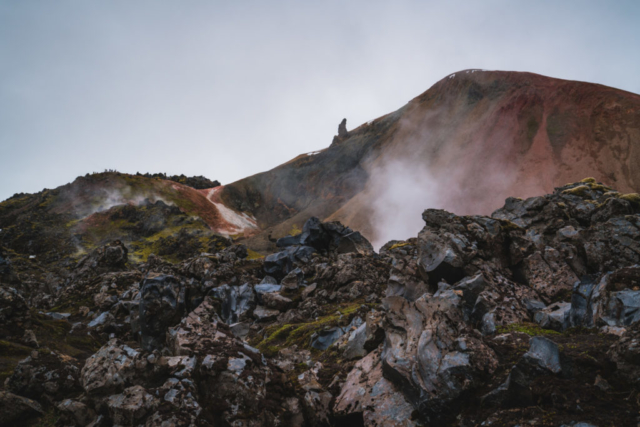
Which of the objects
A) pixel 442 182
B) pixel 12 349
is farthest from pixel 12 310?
pixel 442 182

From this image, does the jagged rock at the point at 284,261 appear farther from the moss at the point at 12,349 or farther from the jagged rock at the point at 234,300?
the moss at the point at 12,349

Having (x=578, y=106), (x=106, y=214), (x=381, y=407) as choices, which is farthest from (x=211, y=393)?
(x=106, y=214)

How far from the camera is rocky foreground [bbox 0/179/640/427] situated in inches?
217

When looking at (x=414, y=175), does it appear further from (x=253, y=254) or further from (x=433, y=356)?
(x=433, y=356)

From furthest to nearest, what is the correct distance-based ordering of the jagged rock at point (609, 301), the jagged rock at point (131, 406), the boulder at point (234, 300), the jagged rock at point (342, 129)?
the jagged rock at point (342, 129) < the boulder at point (234, 300) < the jagged rock at point (609, 301) < the jagged rock at point (131, 406)

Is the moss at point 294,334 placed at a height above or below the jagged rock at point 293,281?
below

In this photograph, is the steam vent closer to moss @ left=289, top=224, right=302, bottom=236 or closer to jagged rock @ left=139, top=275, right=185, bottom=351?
jagged rock @ left=139, top=275, right=185, bottom=351

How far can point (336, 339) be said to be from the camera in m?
13.5

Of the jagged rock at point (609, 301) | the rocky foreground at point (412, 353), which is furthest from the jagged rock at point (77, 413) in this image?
the jagged rock at point (609, 301)

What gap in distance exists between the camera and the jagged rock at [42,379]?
26.6ft

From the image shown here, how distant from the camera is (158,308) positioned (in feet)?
43.1

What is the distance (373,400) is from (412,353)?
1.44 m

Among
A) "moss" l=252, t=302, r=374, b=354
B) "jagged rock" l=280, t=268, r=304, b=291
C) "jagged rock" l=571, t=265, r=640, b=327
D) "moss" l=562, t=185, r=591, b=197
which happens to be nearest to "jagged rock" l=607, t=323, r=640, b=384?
"jagged rock" l=571, t=265, r=640, b=327

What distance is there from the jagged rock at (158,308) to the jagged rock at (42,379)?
3852 millimetres
